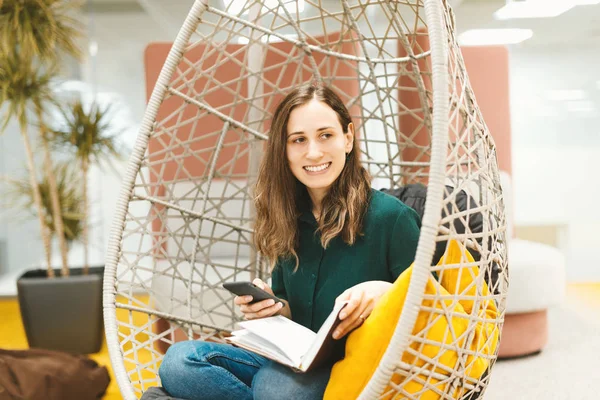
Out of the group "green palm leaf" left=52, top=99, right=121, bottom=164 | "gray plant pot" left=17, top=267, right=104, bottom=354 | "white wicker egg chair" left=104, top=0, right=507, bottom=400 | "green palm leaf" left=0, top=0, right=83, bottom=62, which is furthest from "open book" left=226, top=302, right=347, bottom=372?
"green palm leaf" left=0, top=0, right=83, bottom=62

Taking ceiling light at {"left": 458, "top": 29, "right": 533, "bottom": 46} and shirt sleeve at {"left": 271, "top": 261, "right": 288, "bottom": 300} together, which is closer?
shirt sleeve at {"left": 271, "top": 261, "right": 288, "bottom": 300}

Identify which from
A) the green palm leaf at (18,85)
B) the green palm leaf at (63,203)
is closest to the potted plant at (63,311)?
the green palm leaf at (63,203)

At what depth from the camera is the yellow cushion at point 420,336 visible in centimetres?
105

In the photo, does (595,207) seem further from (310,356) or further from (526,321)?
(310,356)

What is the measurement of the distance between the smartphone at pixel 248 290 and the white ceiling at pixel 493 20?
2.67 metres

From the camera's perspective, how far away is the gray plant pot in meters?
2.46

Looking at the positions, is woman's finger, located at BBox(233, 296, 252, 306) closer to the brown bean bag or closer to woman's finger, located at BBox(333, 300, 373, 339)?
woman's finger, located at BBox(333, 300, 373, 339)

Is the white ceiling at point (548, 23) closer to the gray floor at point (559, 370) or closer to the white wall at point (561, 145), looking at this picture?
the white wall at point (561, 145)

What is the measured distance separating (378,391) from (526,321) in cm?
146

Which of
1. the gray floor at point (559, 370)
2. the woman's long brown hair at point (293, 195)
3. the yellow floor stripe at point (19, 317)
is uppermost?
the woman's long brown hair at point (293, 195)

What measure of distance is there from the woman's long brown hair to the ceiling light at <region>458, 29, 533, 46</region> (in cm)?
250

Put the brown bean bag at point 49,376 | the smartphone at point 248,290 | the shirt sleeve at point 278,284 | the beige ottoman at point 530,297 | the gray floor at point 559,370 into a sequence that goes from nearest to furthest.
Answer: the smartphone at point 248,290, the shirt sleeve at point 278,284, the brown bean bag at point 49,376, the gray floor at point 559,370, the beige ottoman at point 530,297

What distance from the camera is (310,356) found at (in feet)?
3.48

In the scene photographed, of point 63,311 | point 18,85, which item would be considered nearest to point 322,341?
point 63,311
